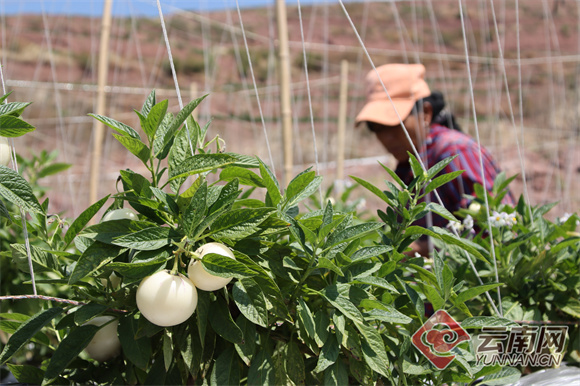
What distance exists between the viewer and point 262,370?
499 millimetres

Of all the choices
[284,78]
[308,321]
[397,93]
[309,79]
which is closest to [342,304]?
[308,321]

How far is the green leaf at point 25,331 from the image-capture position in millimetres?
483

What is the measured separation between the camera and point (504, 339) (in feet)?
2.25

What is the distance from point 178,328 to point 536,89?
12.6 m

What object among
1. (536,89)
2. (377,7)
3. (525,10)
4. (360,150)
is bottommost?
(360,150)

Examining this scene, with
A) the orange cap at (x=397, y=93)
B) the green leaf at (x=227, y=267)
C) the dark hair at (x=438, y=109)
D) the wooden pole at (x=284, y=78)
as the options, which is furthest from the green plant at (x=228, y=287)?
the dark hair at (x=438, y=109)

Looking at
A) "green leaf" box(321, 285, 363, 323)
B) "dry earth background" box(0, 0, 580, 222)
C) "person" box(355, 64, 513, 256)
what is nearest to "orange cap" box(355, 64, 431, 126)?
"person" box(355, 64, 513, 256)

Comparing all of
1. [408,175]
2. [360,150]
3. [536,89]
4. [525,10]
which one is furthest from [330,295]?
[525,10]

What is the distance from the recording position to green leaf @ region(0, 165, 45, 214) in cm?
47

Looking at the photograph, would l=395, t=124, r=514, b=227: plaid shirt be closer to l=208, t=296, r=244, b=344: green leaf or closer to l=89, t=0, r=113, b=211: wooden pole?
l=208, t=296, r=244, b=344: green leaf

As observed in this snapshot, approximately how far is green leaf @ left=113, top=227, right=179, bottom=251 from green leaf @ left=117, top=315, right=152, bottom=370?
4.0 inches

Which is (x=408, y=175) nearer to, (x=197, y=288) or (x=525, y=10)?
(x=197, y=288)

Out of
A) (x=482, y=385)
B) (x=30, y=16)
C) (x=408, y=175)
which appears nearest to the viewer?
(x=482, y=385)

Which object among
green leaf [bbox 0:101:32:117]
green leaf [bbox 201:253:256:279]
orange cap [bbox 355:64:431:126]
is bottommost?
green leaf [bbox 201:253:256:279]
